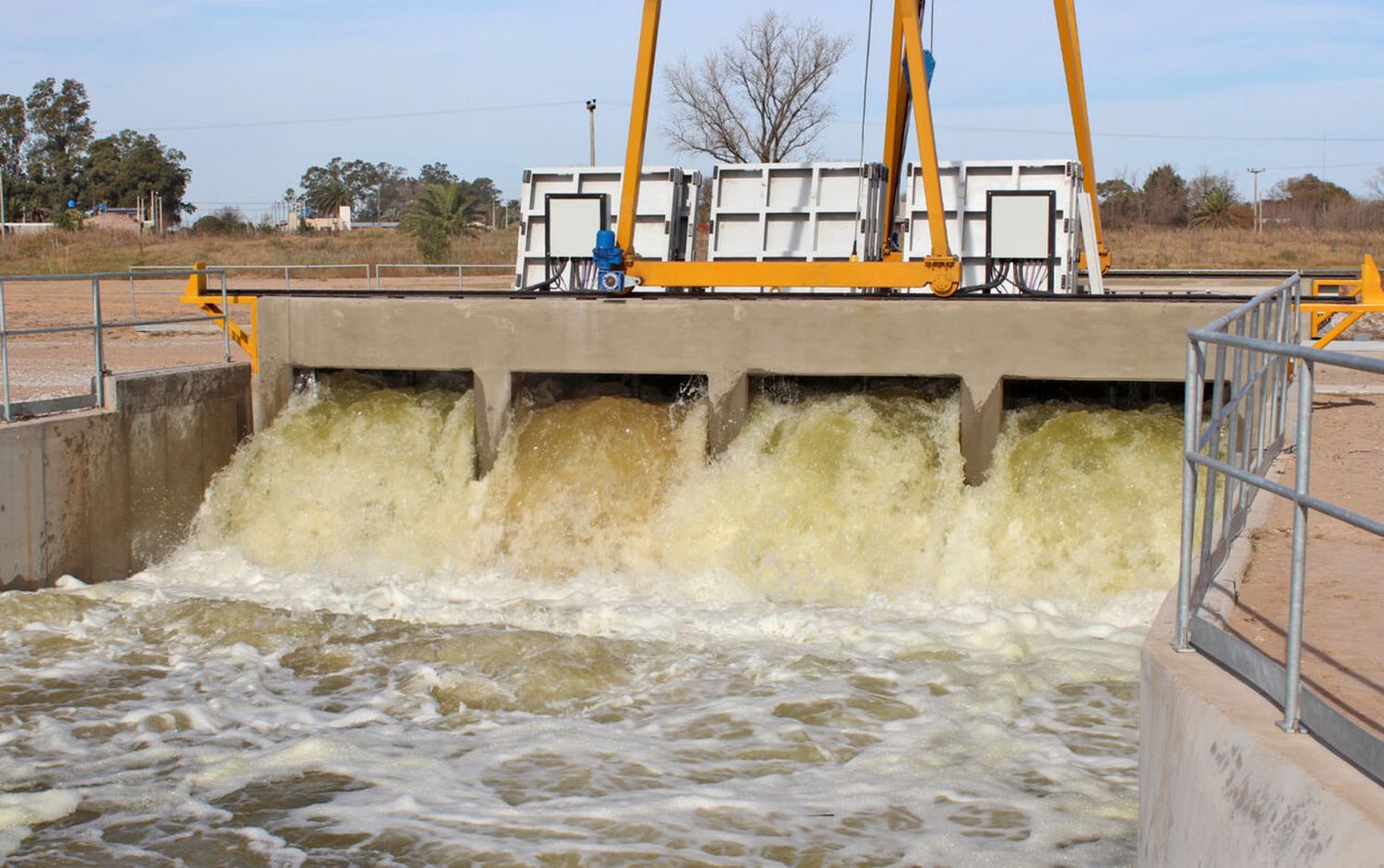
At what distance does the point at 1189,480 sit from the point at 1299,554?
0.82 metres

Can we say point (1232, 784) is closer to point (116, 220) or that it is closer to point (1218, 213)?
point (1218, 213)

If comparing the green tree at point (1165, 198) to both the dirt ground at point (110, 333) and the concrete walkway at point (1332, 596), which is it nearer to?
the dirt ground at point (110, 333)

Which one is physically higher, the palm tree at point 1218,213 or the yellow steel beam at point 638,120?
the palm tree at point 1218,213

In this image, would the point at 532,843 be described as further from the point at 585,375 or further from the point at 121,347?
the point at 121,347

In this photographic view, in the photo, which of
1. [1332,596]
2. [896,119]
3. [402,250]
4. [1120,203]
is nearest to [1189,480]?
[1332,596]

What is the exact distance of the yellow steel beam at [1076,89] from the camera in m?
15.1

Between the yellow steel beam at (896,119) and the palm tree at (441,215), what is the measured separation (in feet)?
123

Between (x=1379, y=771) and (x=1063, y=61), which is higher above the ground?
(x=1063, y=61)

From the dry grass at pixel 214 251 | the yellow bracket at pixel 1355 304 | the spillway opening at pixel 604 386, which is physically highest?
the dry grass at pixel 214 251

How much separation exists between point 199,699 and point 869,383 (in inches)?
263

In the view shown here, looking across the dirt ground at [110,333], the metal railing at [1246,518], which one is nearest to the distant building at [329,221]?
the dirt ground at [110,333]

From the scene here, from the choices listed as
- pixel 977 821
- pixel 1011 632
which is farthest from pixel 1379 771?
pixel 1011 632

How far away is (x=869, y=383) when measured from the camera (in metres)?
12.5

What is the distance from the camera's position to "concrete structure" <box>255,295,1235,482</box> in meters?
10.8
